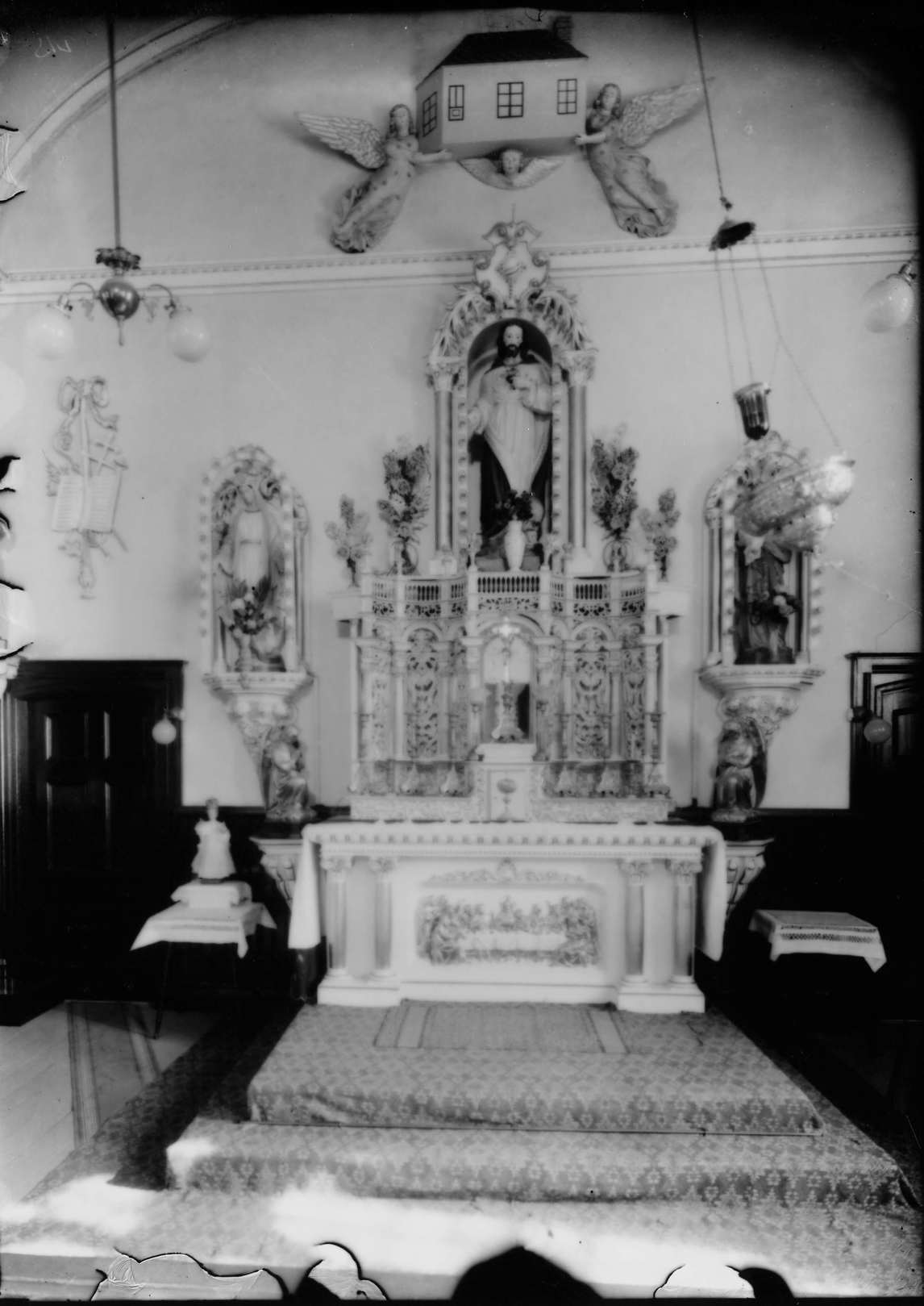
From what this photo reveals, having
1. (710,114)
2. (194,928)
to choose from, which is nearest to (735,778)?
(194,928)

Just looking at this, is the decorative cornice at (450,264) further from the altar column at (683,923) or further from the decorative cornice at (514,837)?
the altar column at (683,923)

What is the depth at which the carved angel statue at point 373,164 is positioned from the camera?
18.5ft

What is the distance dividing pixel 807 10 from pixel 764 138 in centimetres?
182

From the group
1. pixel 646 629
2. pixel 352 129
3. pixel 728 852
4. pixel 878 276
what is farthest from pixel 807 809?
pixel 352 129

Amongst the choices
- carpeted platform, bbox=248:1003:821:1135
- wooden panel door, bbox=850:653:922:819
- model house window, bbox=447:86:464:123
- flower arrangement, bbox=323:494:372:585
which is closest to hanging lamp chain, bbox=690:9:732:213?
model house window, bbox=447:86:464:123

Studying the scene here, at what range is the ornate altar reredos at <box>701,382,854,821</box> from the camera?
5.56m

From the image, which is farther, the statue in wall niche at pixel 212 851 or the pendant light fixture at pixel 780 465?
the statue in wall niche at pixel 212 851

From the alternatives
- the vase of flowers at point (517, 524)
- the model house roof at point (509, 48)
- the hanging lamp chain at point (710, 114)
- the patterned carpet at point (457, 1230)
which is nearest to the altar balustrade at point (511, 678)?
the vase of flowers at point (517, 524)

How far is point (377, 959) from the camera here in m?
4.65

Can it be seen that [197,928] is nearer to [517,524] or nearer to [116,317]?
[517,524]

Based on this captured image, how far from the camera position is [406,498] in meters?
5.89

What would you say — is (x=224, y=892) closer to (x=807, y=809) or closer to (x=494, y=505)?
(x=494, y=505)

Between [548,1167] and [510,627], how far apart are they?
3269 millimetres

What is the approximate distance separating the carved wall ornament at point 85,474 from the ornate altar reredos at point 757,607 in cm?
508
